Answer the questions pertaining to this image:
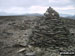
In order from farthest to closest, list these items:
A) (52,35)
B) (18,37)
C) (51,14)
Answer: (51,14), (18,37), (52,35)

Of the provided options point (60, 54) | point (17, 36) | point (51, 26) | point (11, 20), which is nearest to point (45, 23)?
point (51, 26)

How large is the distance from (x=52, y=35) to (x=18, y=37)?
3.89 metres

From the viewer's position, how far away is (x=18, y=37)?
16.2 metres

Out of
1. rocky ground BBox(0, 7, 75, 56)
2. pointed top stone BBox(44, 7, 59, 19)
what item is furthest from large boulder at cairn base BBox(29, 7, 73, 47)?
rocky ground BBox(0, 7, 75, 56)

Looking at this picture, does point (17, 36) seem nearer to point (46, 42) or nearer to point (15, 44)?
point (15, 44)

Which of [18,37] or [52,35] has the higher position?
[52,35]

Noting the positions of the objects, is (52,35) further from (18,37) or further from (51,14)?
(18,37)

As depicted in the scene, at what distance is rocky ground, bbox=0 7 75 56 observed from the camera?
1325 cm

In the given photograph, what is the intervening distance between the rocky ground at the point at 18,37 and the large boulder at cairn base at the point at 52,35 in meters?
0.67

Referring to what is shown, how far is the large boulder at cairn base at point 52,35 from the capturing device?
1425 cm

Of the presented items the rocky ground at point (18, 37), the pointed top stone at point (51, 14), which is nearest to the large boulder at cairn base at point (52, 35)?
the pointed top stone at point (51, 14)

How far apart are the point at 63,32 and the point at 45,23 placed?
2692mm

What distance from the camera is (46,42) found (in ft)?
47.1

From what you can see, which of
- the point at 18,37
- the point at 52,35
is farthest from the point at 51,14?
the point at 18,37
